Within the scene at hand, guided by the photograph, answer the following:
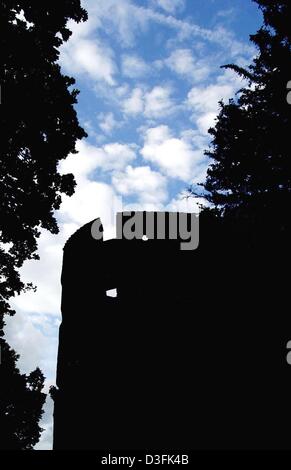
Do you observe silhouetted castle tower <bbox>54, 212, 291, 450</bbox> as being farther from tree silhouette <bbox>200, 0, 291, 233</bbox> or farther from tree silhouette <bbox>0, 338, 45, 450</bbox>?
tree silhouette <bbox>0, 338, 45, 450</bbox>

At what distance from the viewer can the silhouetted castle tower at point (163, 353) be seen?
7320mm

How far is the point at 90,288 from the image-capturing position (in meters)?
9.25

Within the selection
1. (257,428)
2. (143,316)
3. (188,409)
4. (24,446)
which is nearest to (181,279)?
(143,316)

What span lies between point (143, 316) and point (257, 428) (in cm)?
308

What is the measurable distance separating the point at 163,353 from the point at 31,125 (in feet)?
20.0

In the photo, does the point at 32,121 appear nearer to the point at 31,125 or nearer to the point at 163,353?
the point at 31,125

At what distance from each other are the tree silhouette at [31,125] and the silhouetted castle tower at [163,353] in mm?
1586

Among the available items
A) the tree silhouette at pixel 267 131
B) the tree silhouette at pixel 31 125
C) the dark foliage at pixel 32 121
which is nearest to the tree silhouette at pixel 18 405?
the tree silhouette at pixel 31 125

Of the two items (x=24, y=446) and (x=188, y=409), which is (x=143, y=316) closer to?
(x=188, y=409)

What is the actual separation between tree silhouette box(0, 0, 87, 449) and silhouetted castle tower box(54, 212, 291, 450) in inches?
62.4

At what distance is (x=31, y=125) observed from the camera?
30.6ft

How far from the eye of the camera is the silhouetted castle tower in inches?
288

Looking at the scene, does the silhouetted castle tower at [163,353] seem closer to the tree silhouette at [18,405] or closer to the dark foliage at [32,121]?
the dark foliage at [32,121]

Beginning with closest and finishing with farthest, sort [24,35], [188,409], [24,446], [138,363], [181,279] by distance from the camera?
[188,409]
[138,363]
[181,279]
[24,35]
[24,446]
